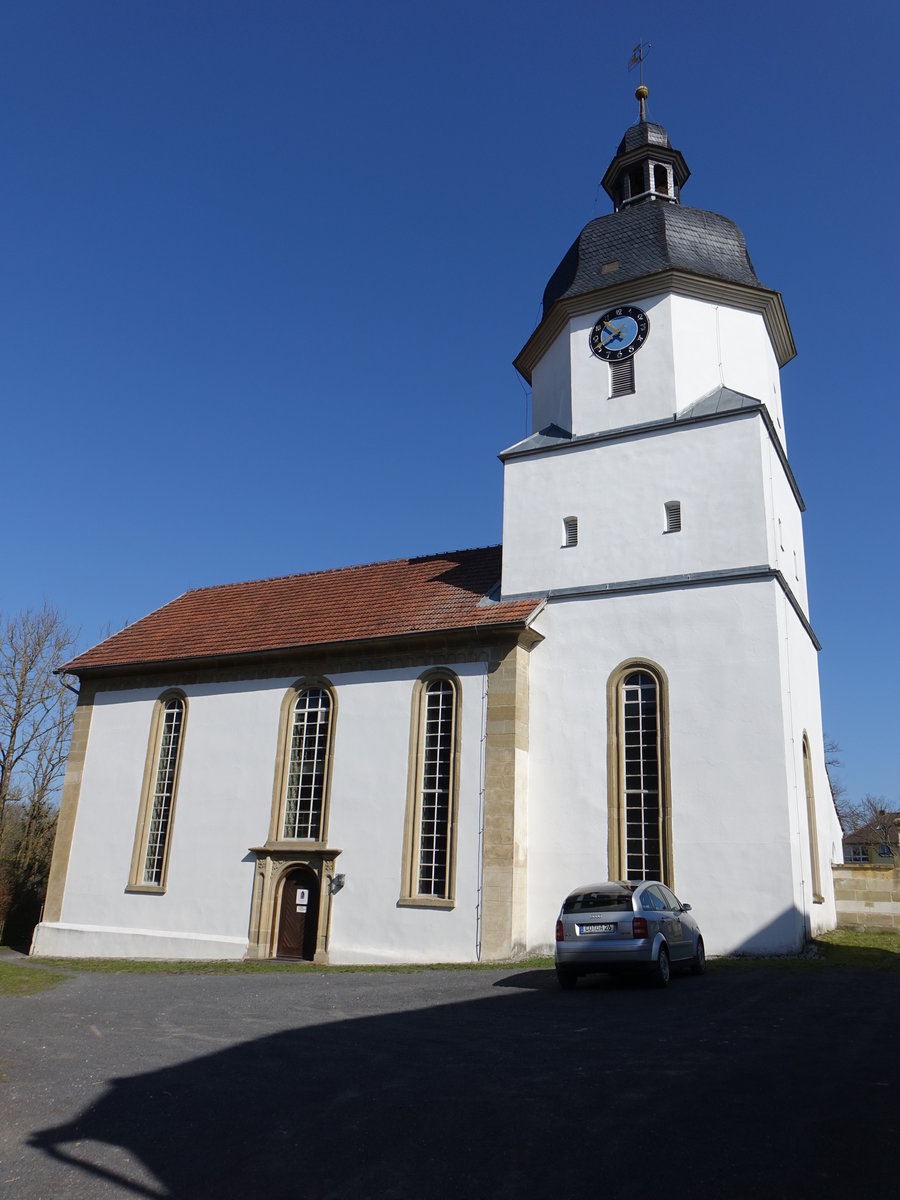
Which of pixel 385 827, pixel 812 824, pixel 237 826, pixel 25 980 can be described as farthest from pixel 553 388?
pixel 25 980

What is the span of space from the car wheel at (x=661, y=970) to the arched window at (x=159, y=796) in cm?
1329

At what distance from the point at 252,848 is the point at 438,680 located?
5706 millimetres

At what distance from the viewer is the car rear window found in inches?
521

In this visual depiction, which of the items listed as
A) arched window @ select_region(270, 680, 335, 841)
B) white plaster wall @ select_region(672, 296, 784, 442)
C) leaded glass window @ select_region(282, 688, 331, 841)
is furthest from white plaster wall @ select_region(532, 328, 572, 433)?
leaded glass window @ select_region(282, 688, 331, 841)

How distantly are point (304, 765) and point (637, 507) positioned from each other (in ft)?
30.6

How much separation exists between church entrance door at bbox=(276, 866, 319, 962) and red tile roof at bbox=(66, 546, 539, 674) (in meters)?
5.18

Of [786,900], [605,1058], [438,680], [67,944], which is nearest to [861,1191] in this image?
[605,1058]

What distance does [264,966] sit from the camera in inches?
747

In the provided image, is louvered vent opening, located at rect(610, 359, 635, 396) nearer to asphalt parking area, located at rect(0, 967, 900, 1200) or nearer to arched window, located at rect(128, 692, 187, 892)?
arched window, located at rect(128, 692, 187, 892)

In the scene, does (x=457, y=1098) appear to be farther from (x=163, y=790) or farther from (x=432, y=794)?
(x=163, y=790)

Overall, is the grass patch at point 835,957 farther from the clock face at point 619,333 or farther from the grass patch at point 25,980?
the clock face at point 619,333

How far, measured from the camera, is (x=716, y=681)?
60.1 feet

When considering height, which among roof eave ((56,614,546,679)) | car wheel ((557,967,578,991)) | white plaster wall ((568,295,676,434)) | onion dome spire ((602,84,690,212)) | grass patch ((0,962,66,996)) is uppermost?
onion dome spire ((602,84,690,212))

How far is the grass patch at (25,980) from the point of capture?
14758 mm
